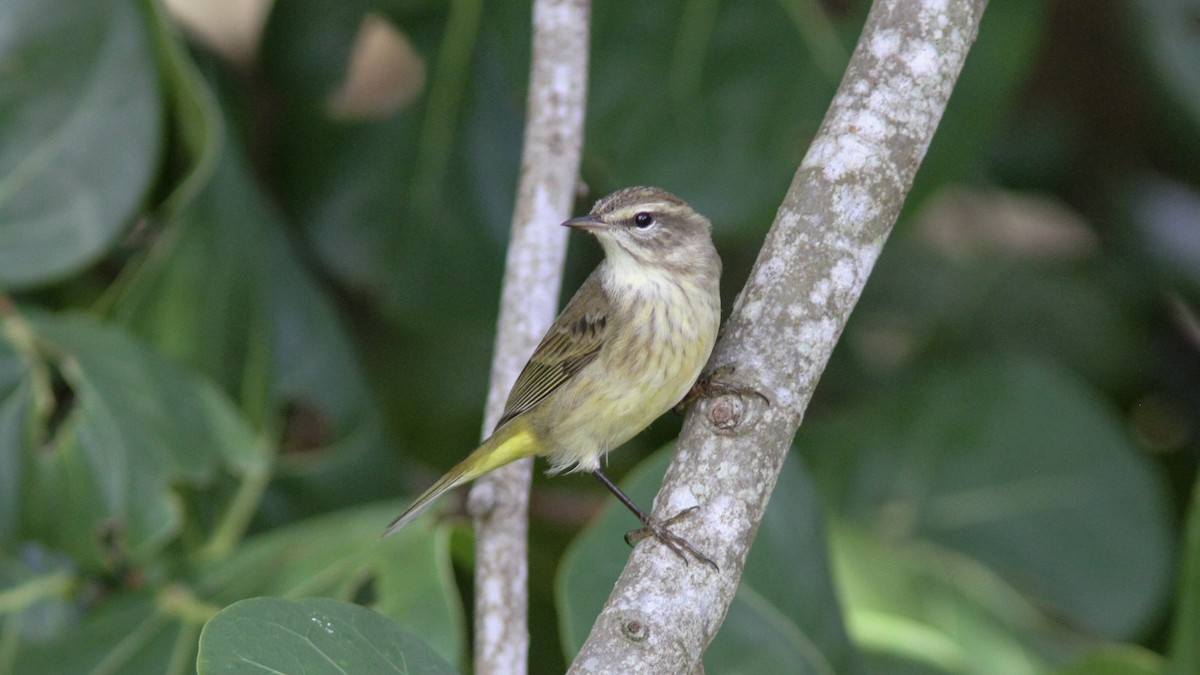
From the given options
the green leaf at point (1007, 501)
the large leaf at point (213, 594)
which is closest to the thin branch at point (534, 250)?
the large leaf at point (213, 594)

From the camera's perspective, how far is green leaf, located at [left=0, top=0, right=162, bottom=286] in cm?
329

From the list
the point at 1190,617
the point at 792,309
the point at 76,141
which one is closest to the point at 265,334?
the point at 76,141

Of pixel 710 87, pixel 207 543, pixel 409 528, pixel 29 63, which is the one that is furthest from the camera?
pixel 710 87

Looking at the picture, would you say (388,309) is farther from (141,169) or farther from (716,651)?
(716,651)

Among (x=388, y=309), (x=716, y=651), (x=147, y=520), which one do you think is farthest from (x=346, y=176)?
(x=716, y=651)

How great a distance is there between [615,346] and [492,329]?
1407mm

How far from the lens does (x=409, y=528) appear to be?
3029 mm

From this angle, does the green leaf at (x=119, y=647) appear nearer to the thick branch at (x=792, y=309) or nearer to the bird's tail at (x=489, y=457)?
the bird's tail at (x=489, y=457)

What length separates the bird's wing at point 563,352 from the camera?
282 cm

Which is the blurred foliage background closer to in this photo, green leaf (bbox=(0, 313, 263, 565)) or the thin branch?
green leaf (bbox=(0, 313, 263, 565))

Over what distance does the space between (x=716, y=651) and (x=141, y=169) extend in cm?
206

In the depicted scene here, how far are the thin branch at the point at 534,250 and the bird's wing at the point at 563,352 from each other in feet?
0.25

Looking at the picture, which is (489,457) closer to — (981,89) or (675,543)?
(675,543)

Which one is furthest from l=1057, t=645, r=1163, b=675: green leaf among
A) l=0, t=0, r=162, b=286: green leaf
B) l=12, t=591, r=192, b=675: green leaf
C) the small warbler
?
l=0, t=0, r=162, b=286: green leaf
